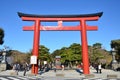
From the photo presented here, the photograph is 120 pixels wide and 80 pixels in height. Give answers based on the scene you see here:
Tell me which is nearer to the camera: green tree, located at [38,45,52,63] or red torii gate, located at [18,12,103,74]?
red torii gate, located at [18,12,103,74]

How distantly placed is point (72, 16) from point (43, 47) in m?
36.6

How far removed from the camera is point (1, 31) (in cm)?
4447

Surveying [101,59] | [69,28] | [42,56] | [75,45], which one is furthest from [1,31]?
[101,59]

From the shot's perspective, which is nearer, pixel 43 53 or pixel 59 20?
pixel 59 20

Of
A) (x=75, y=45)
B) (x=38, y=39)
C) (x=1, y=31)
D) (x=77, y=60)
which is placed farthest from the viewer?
(x=75, y=45)

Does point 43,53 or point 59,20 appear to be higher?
point 59,20

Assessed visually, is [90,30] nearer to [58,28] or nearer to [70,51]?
[58,28]

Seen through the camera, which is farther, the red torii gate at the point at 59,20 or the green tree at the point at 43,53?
the green tree at the point at 43,53

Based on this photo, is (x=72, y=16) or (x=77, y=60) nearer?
(x=72, y=16)

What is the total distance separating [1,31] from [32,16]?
19.1 m

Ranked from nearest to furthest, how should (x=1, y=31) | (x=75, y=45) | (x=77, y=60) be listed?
(x=1, y=31)
(x=77, y=60)
(x=75, y=45)

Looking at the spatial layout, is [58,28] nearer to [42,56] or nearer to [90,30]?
[90,30]

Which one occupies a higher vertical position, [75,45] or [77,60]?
[75,45]

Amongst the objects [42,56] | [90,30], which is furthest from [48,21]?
[42,56]
